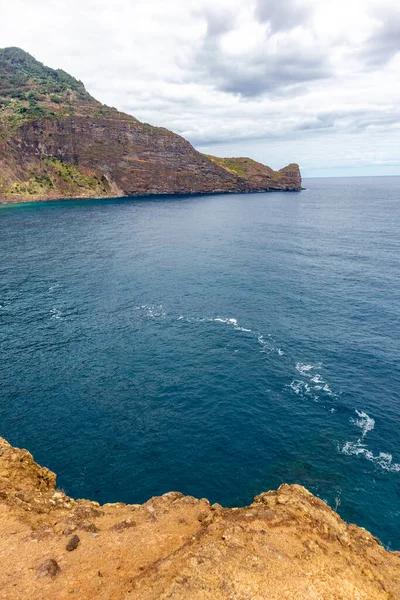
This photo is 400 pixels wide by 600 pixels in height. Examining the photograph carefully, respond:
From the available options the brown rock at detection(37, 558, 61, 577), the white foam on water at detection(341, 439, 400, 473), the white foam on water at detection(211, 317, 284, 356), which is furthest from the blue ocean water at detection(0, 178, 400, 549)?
the brown rock at detection(37, 558, 61, 577)

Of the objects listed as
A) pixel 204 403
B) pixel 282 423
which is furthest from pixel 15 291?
pixel 282 423

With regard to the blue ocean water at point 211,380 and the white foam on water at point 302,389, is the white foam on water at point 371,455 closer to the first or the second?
the blue ocean water at point 211,380

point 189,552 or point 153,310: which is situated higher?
point 189,552

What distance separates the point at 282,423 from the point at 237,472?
12.1m

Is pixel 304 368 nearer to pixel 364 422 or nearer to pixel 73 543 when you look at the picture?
pixel 364 422

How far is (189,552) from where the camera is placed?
81.7 ft

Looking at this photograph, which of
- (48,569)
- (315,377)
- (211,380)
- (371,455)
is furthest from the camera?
(315,377)

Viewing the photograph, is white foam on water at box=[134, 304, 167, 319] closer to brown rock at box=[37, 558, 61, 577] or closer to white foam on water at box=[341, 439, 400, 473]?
white foam on water at box=[341, 439, 400, 473]

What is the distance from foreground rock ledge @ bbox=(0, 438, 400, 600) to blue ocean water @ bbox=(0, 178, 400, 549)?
17761 mm

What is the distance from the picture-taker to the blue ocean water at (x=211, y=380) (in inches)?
2007

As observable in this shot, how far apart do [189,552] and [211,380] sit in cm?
4424

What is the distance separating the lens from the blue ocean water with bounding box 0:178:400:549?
51.0 meters


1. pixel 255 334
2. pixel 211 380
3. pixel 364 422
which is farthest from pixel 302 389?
pixel 255 334

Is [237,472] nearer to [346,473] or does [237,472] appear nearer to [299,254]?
[346,473]
